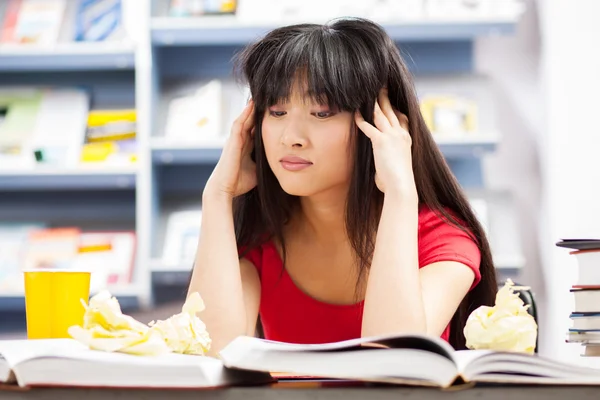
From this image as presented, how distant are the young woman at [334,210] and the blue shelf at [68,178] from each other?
4.19 ft

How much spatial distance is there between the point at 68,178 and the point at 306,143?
5.48 ft

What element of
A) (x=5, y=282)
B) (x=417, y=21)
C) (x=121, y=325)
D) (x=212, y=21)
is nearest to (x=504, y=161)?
(x=417, y=21)

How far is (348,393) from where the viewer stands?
55 cm

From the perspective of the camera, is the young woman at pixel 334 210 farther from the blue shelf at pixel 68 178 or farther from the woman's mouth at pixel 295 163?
the blue shelf at pixel 68 178

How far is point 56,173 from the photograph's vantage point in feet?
8.68

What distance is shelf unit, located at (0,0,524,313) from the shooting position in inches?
102

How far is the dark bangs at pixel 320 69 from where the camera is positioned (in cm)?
121

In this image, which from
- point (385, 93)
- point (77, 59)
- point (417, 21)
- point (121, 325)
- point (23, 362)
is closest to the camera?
point (23, 362)

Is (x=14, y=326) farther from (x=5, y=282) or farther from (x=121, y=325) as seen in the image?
(x=121, y=325)

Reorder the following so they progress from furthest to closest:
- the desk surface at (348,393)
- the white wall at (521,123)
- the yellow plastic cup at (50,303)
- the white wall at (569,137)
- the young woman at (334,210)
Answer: the white wall at (521,123), the white wall at (569,137), the young woman at (334,210), the yellow plastic cup at (50,303), the desk surface at (348,393)

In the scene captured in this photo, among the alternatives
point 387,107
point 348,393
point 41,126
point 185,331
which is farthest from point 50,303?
point 41,126

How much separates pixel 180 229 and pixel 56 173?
45 cm

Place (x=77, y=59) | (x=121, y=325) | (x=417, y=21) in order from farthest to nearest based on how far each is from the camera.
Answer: (x=77, y=59), (x=417, y=21), (x=121, y=325)

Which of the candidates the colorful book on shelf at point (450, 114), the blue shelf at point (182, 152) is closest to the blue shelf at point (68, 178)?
the blue shelf at point (182, 152)
